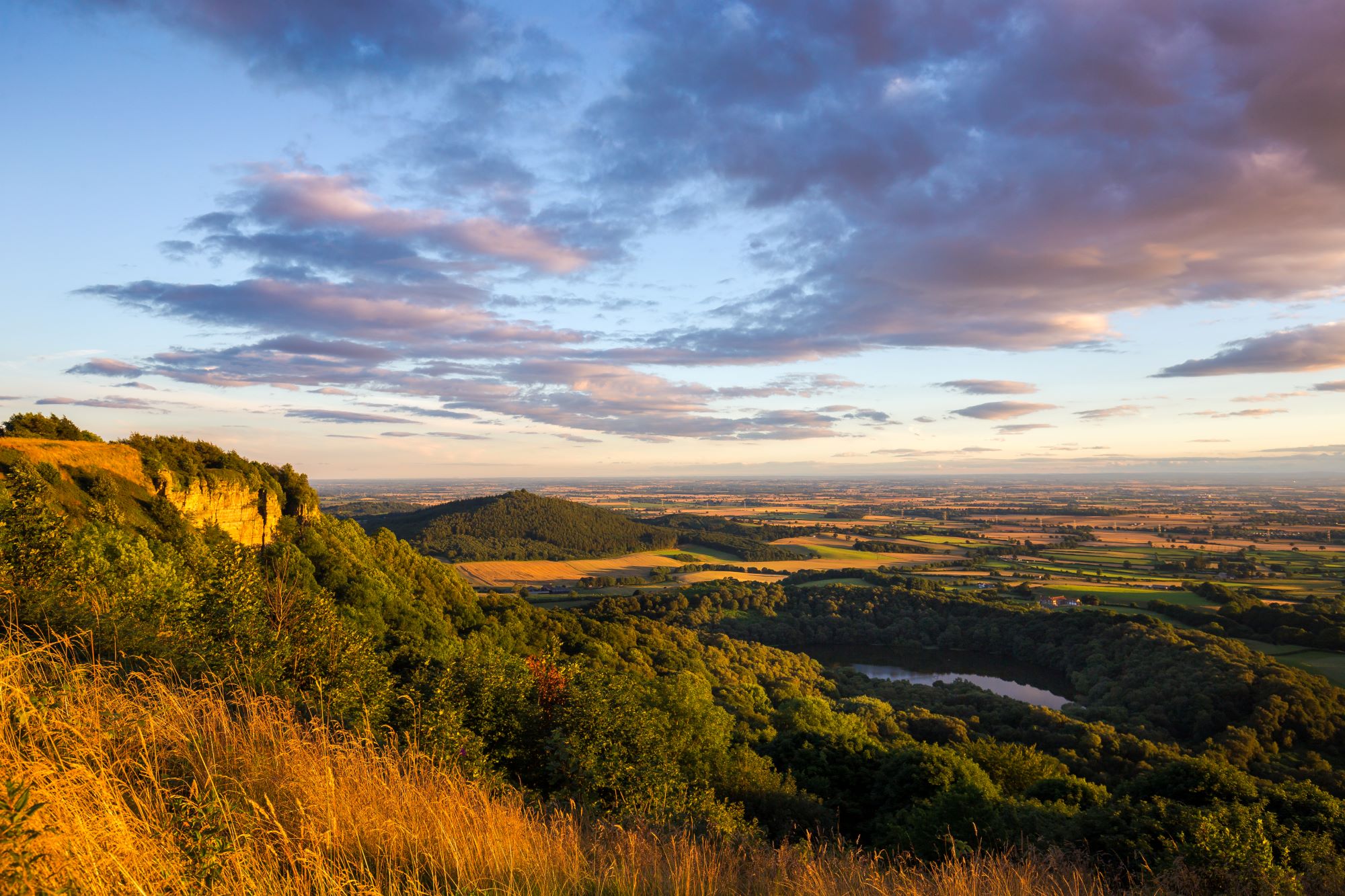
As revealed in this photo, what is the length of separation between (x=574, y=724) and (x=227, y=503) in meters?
33.3

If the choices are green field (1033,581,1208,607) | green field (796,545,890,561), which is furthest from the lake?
green field (796,545,890,561)

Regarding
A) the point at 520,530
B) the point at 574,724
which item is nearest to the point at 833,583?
the point at 520,530

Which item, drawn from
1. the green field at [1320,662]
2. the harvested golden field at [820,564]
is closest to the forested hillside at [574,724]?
the green field at [1320,662]

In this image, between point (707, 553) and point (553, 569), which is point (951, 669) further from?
point (707, 553)

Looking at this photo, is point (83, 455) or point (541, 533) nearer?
point (83, 455)

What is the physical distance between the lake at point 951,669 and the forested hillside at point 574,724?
21.2 feet

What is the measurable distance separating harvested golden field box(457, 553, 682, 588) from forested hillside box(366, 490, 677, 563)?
4392 millimetres

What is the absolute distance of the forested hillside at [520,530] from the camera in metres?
114

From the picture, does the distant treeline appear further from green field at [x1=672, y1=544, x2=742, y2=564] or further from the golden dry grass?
the golden dry grass

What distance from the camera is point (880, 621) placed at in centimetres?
8988

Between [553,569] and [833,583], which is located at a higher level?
[553,569]

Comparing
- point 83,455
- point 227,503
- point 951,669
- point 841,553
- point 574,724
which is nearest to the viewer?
point 574,724

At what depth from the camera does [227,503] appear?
131 feet

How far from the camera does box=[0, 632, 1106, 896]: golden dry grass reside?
360cm
